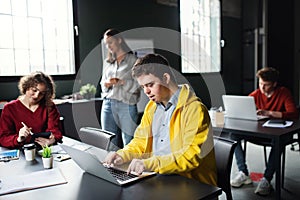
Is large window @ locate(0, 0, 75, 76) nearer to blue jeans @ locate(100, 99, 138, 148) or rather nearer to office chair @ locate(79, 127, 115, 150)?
blue jeans @ locate(100, 99, 138, 148)

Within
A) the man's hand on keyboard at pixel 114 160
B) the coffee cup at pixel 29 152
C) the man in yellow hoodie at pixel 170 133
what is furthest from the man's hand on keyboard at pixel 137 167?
the coffee cup at pixel 29 152

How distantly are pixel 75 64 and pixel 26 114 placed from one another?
2.11 meters

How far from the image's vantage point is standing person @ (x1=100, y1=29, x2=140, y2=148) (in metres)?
3.08

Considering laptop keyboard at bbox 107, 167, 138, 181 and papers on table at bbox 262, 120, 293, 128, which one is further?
papers on table at bbox 262, 120, 293, 128

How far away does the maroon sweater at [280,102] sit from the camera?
116 inches

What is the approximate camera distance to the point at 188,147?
56.7 inches

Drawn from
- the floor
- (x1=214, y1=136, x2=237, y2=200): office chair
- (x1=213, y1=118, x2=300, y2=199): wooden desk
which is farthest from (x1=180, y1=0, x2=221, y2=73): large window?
(x1=214, y1=136, x2=237, y2=200): office chair

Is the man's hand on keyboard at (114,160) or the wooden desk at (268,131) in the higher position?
the man's hand on keyboard at (114,160)

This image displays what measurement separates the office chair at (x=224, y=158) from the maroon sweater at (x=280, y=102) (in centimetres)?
129

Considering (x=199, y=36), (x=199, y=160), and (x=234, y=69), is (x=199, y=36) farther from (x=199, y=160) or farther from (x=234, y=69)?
(x=199, y=160)

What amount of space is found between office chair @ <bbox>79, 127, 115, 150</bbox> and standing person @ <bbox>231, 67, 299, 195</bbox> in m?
1.41

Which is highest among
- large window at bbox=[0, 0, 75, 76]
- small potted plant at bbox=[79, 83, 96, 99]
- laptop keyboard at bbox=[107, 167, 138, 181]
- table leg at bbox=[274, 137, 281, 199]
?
large window at bbox=[0, 0, 75, 76]

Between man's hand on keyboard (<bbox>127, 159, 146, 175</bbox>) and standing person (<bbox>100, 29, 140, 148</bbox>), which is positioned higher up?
standing person (<bbox>100, 29, 140, 148</bbox>)

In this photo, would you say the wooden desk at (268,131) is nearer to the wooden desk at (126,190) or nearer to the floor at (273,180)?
the floor at (273,180)
